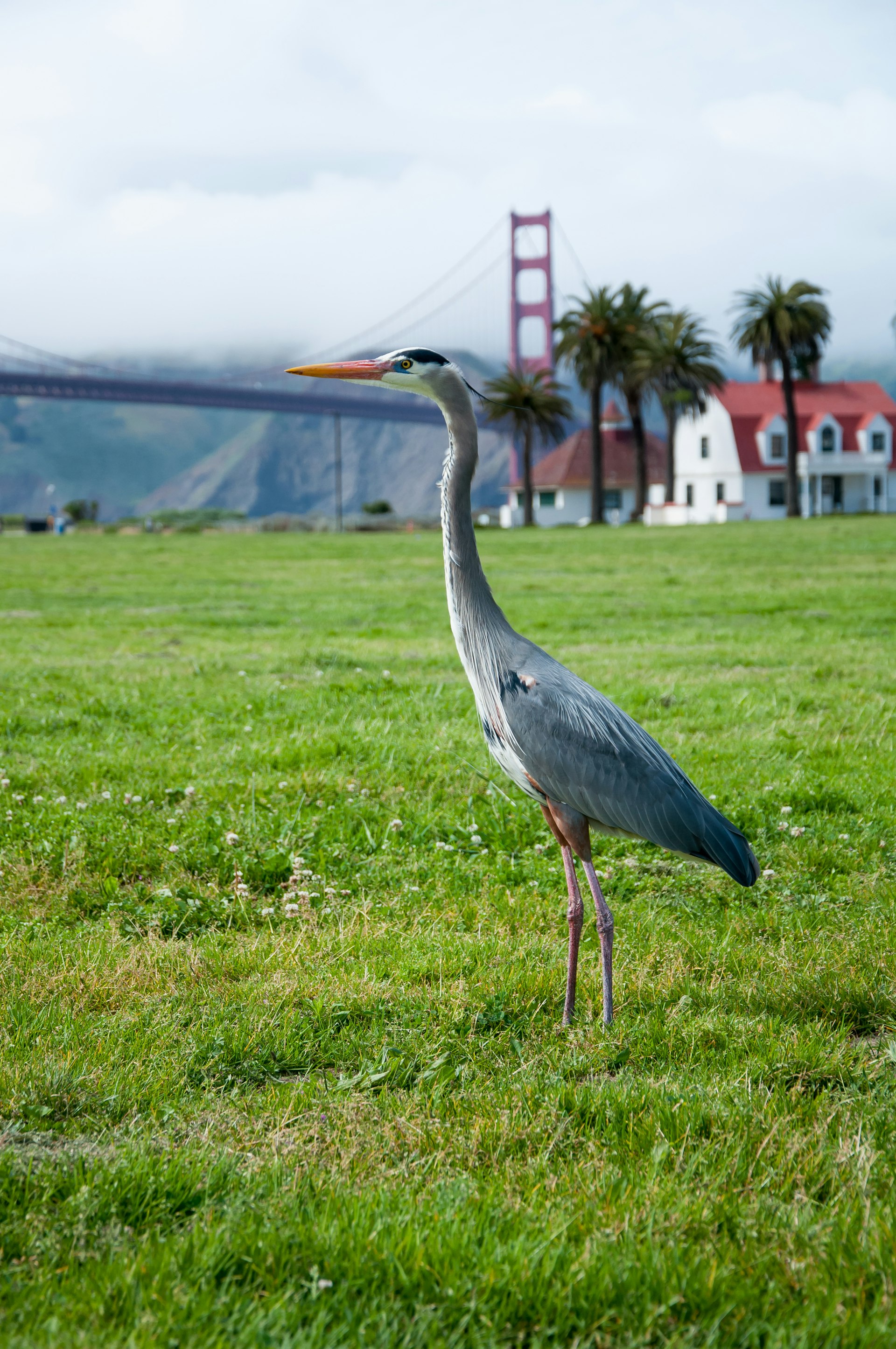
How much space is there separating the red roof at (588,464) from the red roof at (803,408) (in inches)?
478

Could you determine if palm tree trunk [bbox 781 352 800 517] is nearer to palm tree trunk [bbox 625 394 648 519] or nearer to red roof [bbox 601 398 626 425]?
palm tree trunk [bbox 625 394 648 519]

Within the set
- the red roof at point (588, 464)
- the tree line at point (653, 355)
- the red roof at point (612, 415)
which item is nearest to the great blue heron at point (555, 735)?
the tree line at point (653, 355)

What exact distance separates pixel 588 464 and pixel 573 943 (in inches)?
3616

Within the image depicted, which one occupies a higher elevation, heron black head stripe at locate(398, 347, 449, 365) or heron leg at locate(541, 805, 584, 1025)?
heron black head stripe at locate(398, 347, 449, 365)

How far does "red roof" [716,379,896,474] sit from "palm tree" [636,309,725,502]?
8427 millimetres

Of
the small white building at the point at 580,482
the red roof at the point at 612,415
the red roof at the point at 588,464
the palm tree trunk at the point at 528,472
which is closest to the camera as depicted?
the palm tree trunk at the point at 528,472

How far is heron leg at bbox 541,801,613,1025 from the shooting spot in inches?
173

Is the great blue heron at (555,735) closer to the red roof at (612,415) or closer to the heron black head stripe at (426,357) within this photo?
the heron black head stripe at (426,357)

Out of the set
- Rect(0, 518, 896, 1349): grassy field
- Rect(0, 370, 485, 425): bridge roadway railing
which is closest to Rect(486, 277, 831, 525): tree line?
Rect(0, 370, 485, 425): bridge roadway railing

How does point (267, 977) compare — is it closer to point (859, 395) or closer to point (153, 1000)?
point (153, 1000)

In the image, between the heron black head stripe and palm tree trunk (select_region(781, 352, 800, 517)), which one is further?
palm tree trunk (select_region(781, 352, 800, 517))

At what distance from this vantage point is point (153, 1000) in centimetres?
452

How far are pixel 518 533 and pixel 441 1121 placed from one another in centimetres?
5400

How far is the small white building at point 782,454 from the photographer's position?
80.6m
